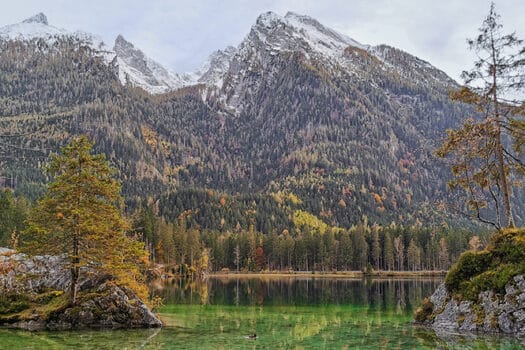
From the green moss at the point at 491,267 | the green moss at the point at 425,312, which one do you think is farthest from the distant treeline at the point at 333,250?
the green moss at the point at 491,267

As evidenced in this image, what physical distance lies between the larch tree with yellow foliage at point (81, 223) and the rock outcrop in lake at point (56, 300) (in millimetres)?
945

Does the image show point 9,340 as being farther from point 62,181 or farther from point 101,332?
point 62,181

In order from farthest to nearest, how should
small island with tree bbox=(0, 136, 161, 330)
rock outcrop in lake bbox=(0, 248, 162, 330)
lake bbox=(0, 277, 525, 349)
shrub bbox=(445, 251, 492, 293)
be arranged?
small island with tree bbox=(0, 136, 161, 330) < rock outcrop in lake bbox=(0, 248, 162, 330) < shrub bbox=(445, 251, 492, 293) < lake bbox=(0, 277, 525, 349)

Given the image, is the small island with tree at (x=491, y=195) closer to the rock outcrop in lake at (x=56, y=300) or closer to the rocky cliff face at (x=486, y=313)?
the rocky cliff face at (x=486, y=313)

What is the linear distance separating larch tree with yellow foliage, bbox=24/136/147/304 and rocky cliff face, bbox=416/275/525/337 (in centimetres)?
2284

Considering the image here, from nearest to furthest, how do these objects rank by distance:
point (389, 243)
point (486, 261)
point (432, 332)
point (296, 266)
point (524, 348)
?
point (524, 348), point (432, 332), point (486, 261), point (389, 243), point (296, 266)

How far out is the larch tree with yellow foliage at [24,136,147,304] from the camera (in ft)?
130

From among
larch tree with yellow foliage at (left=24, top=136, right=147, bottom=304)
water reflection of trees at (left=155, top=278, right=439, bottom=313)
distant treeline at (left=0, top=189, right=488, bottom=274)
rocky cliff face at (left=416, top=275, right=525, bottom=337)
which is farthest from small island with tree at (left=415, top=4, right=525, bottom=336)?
distant treeline at (left=0, top=189, right=488, bottom=274)

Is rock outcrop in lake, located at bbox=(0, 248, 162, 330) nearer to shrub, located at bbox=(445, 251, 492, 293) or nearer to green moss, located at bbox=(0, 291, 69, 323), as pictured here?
green moss, located at bbox=(0, 291, 69, 323)

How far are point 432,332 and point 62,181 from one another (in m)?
29.0

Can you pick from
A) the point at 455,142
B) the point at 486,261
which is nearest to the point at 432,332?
the point at 486,261

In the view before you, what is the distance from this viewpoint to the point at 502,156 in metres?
40.5

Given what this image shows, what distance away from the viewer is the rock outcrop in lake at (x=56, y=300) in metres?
39.3

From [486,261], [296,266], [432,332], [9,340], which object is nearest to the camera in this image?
[9,340]
